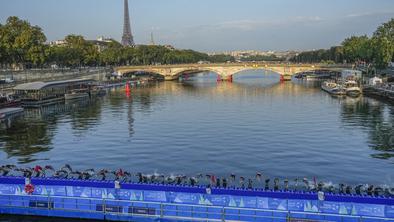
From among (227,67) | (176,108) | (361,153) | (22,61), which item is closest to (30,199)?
(361,153)

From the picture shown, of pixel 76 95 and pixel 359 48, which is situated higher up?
pixel 359 48

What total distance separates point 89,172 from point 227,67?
153163mm

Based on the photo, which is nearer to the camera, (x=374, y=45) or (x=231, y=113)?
(x=231, y=113)

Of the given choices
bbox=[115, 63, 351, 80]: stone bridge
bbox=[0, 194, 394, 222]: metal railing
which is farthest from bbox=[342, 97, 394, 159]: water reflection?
bbox=[115, 63, 351, 80]: stone bridge

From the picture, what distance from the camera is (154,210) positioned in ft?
83.2

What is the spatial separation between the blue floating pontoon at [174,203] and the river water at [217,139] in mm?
13141

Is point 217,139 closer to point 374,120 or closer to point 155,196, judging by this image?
point 374,120

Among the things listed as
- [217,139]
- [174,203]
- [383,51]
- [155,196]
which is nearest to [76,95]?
[217,139]

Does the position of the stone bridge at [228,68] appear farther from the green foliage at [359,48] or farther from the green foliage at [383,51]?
the green foliage at [383,51]

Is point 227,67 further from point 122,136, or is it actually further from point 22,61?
point 122,136

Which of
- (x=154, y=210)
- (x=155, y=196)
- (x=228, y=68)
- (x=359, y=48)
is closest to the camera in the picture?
(x=154, y=210)

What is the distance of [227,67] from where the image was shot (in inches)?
7224

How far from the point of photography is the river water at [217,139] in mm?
40906

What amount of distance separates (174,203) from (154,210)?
1223 millimetres
